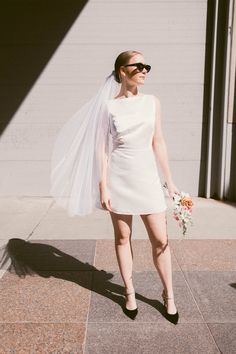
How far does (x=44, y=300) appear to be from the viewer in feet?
11.3

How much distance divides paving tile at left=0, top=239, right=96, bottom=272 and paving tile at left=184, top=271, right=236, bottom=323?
3.68 ft

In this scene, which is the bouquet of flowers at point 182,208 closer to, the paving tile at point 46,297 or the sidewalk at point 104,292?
the sidewalk at point 104,292

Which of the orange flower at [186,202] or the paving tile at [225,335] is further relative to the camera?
the orange flower at [186,202]

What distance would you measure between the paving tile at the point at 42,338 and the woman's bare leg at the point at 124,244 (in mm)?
451

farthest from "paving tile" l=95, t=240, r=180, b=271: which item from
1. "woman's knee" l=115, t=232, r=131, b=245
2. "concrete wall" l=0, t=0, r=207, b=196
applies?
"concrete wall" l=0, t=0, r=207, b=196

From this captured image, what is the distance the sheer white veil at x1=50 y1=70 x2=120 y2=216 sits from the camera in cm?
321

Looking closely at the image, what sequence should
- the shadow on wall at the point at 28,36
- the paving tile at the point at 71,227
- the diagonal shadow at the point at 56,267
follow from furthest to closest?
the shadow on wall at the point at 28,36
the paving tile at the point at 71,227
the diagonal shadow at the point at 56,267

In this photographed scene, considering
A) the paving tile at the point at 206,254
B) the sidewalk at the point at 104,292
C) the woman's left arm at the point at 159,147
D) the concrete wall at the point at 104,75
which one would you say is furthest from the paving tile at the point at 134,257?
the concrete wall at the point at 104,75

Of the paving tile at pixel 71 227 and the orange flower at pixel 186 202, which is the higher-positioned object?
the orange flower at pixel 186 202

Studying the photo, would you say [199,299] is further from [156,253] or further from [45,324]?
[45,324]

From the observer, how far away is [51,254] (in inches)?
181

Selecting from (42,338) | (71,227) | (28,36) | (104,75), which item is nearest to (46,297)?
(42,338)

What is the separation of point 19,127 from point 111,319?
16.3 feet

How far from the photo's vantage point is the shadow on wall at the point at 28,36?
6.97 metres
